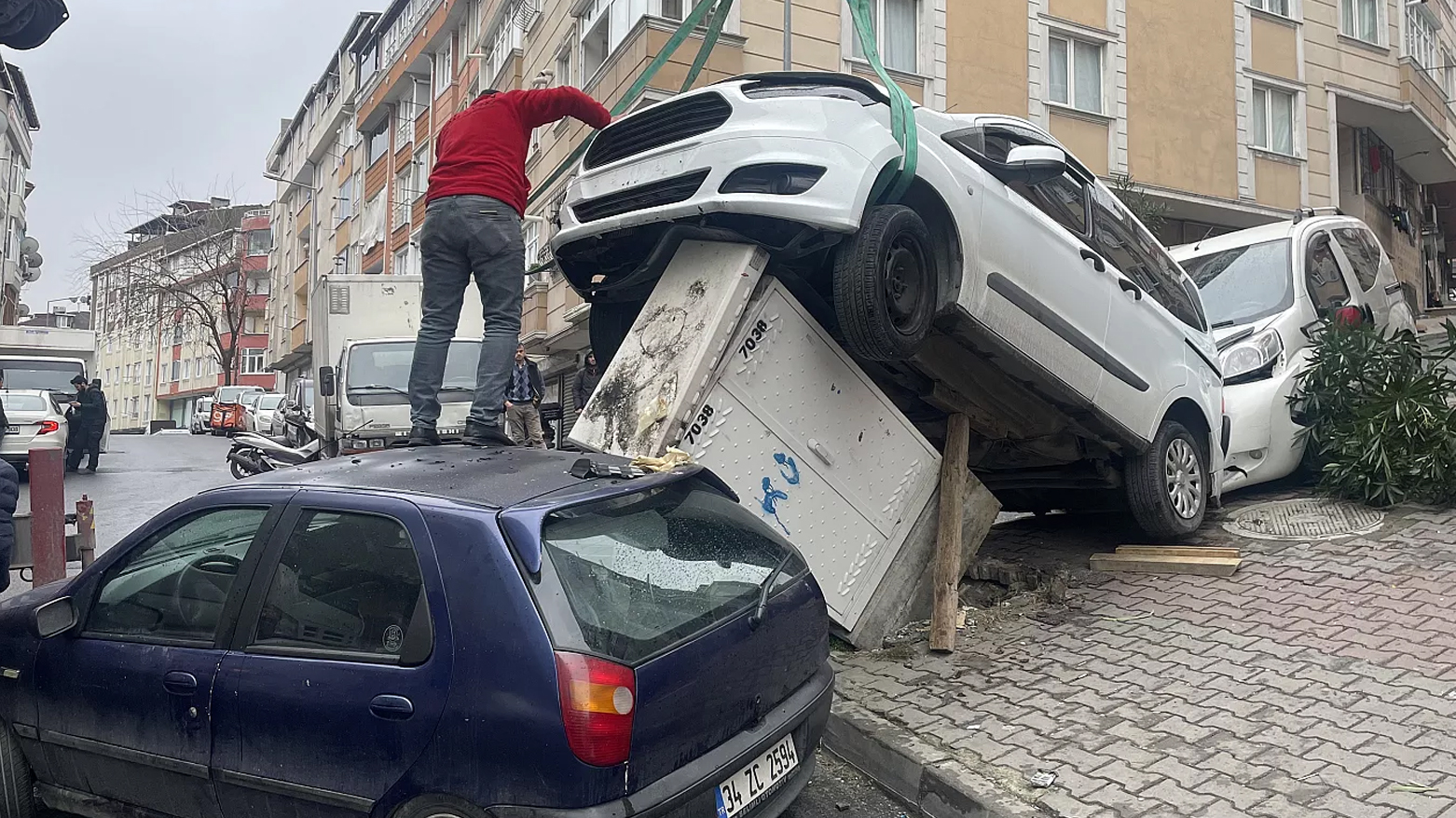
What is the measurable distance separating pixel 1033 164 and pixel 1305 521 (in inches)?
133

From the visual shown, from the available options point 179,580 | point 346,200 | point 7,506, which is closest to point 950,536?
point 179,580

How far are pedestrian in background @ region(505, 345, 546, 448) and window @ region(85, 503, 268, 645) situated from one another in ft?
→ 29.0

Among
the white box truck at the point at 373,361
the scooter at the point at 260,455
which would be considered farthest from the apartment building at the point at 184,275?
the scooter at the point at 260,455

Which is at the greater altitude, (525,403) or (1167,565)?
(525,403)

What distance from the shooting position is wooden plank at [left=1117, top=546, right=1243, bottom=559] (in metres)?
5.94

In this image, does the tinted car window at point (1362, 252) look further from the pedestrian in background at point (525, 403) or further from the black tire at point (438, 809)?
the black tire at point (438, 809)

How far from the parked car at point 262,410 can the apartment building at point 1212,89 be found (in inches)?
880

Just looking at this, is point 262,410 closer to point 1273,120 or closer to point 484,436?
point 1273,120

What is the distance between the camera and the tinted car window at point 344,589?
2.80 meters

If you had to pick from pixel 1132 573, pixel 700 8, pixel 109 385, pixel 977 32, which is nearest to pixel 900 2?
pixel 977 32

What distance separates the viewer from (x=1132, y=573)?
239 inches

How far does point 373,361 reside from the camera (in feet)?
38.9

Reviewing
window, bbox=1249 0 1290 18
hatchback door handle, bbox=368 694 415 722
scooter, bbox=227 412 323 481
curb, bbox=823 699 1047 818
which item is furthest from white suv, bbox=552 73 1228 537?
window, bbox=1249 0 1290 18

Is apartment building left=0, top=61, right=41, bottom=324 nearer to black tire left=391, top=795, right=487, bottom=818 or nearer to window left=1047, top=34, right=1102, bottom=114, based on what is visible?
window left=1047, top=34, right=1102, bottom=114
